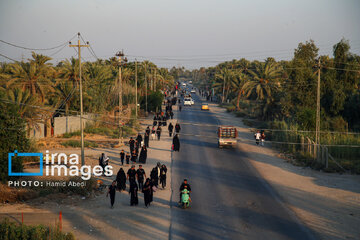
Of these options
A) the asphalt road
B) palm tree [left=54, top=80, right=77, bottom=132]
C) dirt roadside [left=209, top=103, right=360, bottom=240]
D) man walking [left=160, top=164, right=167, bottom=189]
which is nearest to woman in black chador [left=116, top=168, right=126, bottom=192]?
man walking [left=160, top=164, right=167, bottom=189]

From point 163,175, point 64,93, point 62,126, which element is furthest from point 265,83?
point 163,175

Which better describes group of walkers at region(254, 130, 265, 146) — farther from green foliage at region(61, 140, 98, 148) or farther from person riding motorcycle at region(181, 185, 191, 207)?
person riding motorcycle at region(181, 185, 191, 207)

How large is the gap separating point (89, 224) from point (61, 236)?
96.0 inches

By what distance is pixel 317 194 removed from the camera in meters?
19.4

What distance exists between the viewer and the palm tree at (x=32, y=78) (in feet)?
117

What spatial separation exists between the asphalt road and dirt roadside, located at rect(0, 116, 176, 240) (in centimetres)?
65

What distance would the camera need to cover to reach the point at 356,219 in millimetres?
15547

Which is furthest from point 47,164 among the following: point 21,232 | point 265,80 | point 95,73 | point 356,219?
point 265,80

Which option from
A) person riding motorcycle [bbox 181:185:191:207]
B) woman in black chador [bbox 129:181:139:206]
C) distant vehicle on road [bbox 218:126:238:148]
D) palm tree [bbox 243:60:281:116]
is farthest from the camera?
palm tree [bbox 243:60:281:116]

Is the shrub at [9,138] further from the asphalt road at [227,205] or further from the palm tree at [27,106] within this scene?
the asphalt road at [227,205]

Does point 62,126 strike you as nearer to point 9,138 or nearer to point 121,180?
point 9,138

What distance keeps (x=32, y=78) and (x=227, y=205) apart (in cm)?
2701

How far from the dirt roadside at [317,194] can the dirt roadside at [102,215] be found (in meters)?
6.13

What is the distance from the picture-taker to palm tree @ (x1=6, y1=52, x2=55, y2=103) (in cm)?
3575
